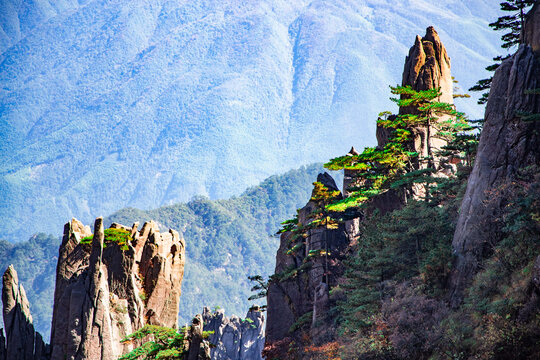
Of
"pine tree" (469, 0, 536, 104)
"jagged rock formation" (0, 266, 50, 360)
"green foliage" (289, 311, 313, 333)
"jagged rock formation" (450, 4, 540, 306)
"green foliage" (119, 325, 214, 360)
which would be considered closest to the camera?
"jagged rock formation" (450, 4, 540, 306)

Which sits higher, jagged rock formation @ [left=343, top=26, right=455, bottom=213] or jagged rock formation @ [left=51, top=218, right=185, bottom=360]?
jagged rock formation @ [left=343, top=26, right=455, bottom=213]

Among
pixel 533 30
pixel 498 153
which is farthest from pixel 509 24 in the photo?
pixel 498 153

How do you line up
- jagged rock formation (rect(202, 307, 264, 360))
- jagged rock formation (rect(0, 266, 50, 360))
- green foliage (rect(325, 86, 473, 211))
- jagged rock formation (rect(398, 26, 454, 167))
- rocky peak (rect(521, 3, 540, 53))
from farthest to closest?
1. jagged rock formation (rect(202, 307, 264, 360))
2. jagged rock formation (rect(398, 26, 454, 167))
3. green foliage (rect(325, 86, 473, 211))
4. jagged rock formation (rect(0, 266, 50, 360))
5. rocky peak (rect(521, 3, 540, 53))

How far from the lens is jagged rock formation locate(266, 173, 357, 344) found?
48263mm

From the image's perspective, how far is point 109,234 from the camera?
4438 cm

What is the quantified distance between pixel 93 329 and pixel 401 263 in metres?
17.2

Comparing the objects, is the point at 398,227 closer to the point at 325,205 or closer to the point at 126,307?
the point at 325,205

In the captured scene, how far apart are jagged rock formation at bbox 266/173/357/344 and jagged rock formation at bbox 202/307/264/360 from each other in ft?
186

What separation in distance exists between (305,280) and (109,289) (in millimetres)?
15425

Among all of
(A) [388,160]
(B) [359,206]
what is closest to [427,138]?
(A) [388,160]

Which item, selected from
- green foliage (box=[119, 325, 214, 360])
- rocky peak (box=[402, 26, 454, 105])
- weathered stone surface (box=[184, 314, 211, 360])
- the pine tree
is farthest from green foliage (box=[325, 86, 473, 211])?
weathered stone surface (box=[184, 314, 211, 360])

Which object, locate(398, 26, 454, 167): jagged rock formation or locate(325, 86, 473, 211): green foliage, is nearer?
locate(325, 86, 473, 211): green foliage

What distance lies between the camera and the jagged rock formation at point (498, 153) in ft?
93.2

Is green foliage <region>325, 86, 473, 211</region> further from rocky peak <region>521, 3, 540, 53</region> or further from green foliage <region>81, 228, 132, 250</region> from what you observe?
green foliage <region>81, 228, 132, 250</region>
